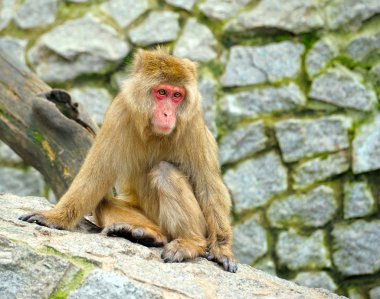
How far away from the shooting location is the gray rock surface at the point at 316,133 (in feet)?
27.7

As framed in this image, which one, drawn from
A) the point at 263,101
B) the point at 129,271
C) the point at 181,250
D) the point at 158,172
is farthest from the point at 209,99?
the point at 129,271

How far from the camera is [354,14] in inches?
334

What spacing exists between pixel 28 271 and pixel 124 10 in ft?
16.2

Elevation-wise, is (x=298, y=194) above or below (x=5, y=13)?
below

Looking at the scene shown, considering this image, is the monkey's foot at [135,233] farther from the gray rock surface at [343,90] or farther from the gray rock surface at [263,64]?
the gray rock surface at [343,90]

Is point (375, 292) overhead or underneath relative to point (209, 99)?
underneath

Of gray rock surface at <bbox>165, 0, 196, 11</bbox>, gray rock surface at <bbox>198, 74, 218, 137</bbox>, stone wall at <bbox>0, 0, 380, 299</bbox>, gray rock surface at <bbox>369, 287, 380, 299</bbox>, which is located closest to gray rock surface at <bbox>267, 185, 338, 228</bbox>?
stone wall at <bbox>0, 0, 380, 299</bbox>

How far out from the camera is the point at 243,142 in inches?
335

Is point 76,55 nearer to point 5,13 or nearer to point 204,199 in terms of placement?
point 5,13

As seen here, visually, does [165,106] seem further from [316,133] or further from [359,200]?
[359,200]

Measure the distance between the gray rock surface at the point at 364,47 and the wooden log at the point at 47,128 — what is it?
3308 mm

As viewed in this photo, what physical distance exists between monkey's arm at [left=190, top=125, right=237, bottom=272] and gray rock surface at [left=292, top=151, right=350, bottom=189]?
2.82 metres

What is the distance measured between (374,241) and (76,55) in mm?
3993

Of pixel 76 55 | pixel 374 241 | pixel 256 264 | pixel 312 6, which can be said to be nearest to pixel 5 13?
pixel 76 55
